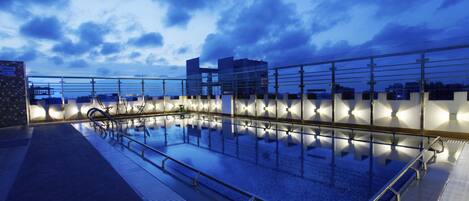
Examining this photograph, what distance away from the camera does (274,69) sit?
8.11 meters

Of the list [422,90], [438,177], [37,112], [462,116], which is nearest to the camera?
[438,177]

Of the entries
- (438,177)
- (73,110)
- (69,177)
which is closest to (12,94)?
(73,110)

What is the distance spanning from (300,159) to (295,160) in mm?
99

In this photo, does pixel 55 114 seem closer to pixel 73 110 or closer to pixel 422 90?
pixel 73 110

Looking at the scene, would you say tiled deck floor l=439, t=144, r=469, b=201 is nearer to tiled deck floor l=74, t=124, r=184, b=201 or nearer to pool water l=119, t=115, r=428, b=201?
pool water l=119, t=115, r=428, b=201

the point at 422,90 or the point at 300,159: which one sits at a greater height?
the point at 422,90

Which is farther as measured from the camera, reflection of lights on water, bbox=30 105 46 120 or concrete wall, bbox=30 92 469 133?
reflection of lights on water, bbox=30 105 46 120

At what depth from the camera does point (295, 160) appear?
3451 mm

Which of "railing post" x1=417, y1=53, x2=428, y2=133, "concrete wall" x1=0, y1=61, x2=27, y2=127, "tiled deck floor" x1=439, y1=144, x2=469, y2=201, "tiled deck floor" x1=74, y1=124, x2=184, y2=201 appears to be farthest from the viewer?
"concrete wall" x1=0, y1=61, x2=27, y2=127

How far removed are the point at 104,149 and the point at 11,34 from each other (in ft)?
31.6

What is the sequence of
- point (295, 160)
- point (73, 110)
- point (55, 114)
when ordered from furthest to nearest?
point (73, 110), point (55, 114), point (295, 160)

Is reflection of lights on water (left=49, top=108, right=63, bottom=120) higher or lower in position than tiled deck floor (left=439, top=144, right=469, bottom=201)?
higher

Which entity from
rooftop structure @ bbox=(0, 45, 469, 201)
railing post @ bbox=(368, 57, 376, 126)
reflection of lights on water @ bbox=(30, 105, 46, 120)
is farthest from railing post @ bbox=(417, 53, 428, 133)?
reflection of lights on water @ bbox=(30, 105, 46, 120)

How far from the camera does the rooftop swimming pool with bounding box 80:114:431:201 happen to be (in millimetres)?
2447
